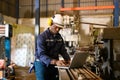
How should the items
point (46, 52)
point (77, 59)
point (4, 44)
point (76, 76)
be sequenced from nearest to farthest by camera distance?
point (76, 76), point (77, 59), point (46, 52), point (4, 44)

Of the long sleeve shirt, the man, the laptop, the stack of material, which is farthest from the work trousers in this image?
the stack of material

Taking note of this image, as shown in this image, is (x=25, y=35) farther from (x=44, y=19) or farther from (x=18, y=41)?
(x=44, y=19)

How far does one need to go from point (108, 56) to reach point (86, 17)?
6.13 meters

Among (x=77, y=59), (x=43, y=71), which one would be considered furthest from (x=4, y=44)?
(x=77, y=59)

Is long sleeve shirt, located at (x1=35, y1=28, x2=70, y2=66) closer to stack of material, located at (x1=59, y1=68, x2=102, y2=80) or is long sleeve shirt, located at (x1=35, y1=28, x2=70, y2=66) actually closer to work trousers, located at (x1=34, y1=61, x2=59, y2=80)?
work trousers, located at (x1=34, y1=61, x2=59, y2=80)

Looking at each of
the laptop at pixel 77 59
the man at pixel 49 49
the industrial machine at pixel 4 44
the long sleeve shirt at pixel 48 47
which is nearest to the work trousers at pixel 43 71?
the man at pixel 49 49

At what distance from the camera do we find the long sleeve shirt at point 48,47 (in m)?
2.52

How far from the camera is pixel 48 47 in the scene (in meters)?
2.63

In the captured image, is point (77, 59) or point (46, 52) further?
point (46, 52)

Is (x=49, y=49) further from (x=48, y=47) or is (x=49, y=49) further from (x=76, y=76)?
(x=76, y=76)

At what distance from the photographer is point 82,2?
8852 mm

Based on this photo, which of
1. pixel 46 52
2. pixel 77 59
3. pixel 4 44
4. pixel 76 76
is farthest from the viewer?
pixel 4 44

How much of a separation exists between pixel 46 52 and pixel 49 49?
69 millimetres

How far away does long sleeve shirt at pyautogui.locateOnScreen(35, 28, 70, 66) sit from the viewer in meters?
2.52
